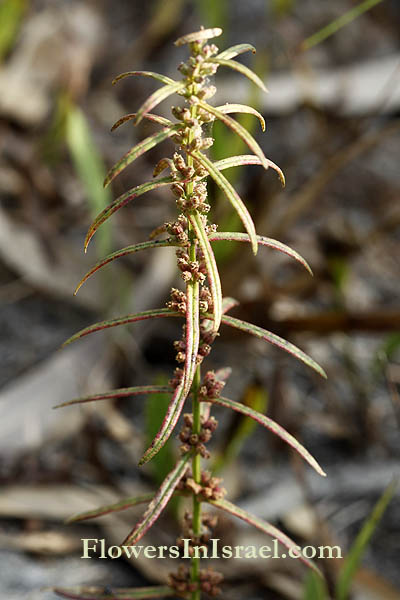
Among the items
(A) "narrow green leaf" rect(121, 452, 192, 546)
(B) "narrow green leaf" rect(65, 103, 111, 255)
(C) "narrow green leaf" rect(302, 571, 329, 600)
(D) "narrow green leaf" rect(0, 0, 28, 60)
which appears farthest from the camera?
(D) "narrow green leaf" rect(0, 0, 28, 60)

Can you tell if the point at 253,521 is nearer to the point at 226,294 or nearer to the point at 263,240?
the point at 263,240

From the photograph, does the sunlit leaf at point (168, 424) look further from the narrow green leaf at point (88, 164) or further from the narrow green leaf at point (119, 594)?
the narrow green leaf at point (88, 164)

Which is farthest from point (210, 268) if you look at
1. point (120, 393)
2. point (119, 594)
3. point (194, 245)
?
point (119, 594)

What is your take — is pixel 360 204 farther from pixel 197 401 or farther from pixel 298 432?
pixel 197 401

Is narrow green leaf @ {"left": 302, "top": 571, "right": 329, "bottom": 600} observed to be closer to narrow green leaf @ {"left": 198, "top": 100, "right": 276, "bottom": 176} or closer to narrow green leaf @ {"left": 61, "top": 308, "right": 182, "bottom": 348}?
narrow green leaf @ {"left": 61, "top": 308, "right": 182, "bottom": 348}

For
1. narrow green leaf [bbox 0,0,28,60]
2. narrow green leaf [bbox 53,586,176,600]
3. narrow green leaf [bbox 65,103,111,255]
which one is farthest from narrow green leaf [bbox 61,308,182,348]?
narrow green leaf [bbox 0,0,28,60]

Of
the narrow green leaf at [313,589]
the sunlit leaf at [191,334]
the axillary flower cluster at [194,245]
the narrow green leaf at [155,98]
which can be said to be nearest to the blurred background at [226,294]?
the narrow green leaf at [313,589]
